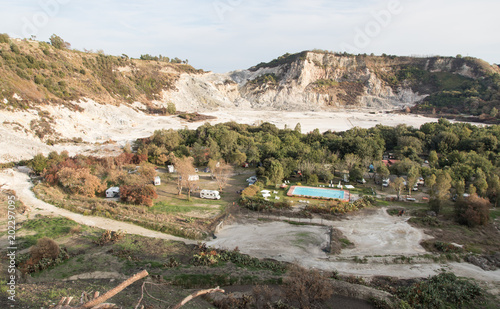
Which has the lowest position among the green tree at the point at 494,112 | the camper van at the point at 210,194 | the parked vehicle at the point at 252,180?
the camper van at the point at 210,194

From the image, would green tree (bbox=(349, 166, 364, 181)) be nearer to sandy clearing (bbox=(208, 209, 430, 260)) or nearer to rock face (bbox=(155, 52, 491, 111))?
sandy clearing (bbox=(208, 209, 430, 260))

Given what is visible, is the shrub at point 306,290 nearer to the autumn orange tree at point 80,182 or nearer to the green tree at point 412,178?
the green tree at point 412,178

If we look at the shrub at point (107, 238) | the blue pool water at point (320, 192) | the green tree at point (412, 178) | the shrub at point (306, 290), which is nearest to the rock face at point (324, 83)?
the blue pool water at point (320, 192)

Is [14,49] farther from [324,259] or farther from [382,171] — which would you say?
[382,171]

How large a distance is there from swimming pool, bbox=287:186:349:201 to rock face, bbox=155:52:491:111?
58.8 meters

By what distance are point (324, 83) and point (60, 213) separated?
3546 inches

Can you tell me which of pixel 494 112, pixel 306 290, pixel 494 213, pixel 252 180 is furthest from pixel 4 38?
pixel 494 112

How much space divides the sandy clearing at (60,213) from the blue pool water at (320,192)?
1195 centimetres

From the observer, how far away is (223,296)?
35.0ft

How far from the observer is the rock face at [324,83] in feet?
287

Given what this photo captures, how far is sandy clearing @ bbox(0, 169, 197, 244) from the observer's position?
17.6 meters

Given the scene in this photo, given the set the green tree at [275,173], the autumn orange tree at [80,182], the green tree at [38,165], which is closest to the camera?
the autumn orange tree at [80,182]

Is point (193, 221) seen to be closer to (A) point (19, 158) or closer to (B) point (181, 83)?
(A) point (19, 158)

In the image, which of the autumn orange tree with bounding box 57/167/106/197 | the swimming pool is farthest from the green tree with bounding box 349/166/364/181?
the autumn orange tree with bounding box 57/167/106/197
